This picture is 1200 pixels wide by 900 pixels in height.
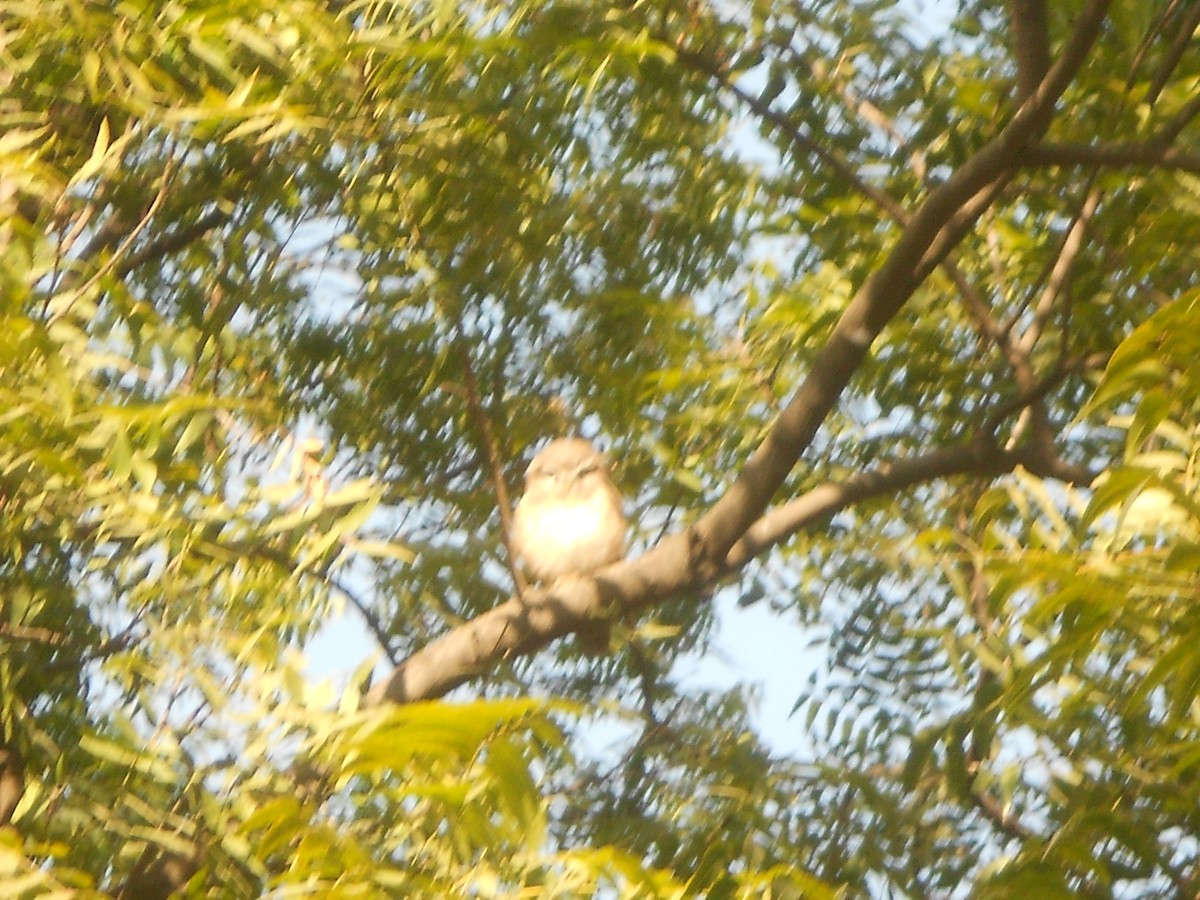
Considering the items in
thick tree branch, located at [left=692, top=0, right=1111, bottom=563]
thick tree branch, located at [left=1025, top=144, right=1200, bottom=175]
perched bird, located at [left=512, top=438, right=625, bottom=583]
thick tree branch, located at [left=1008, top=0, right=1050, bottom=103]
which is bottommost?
thick tree branch, located at [left=1025, top=144, right=1200, bottom=175]

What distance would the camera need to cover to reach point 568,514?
340 centimetres

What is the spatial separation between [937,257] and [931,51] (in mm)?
658

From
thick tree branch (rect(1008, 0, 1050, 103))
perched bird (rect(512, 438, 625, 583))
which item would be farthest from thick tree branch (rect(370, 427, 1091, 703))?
thick tree branch (rect(1008, 0, 1050, 103))

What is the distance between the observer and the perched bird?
10.7ft

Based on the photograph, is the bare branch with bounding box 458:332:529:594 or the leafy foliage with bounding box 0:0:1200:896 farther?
the bare branch with bounding box 458:332:529:594

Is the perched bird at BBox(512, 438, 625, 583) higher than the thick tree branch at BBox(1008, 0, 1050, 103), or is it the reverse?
the perched bird at BBox(512, 438, 625, 583)

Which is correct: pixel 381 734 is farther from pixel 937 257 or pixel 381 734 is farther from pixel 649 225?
pixel 649 225

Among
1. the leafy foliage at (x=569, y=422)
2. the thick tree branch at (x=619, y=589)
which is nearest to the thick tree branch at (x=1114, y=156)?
the leafy foliage at (x=569, y=422)

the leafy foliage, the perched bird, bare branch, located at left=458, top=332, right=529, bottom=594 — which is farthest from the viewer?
the perched bird

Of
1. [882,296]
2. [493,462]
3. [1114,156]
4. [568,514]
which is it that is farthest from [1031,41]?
[568,514]

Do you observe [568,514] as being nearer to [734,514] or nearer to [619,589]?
[619,589]

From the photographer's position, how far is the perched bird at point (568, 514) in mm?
3260

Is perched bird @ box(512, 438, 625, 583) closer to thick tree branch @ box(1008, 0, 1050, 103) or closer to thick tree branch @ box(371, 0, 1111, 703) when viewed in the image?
thick tree branch @ box(371, 0, 1111, 703)

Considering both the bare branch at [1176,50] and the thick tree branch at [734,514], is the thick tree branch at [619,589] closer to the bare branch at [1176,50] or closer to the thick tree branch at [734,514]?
the thick tree branch at [734,514]
